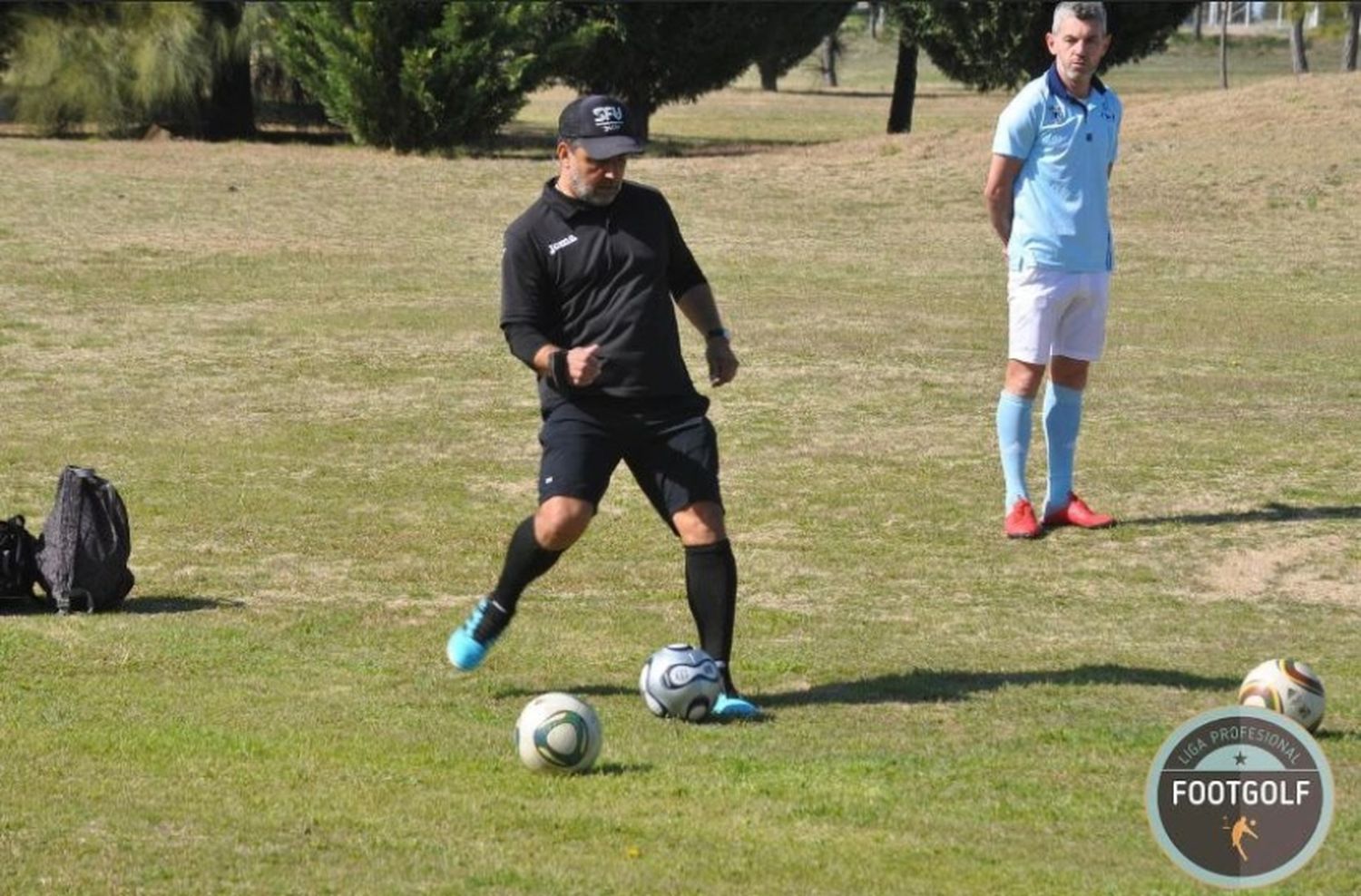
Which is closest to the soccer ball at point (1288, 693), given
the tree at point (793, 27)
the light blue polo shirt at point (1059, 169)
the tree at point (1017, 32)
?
the light blue polo shirt at point (1059, 169)

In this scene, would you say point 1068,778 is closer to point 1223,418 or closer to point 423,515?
point 423,515

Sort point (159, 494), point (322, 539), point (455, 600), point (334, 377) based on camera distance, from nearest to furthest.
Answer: point (455, 600) → point (322, 539) → point (159, 494) → point (334, 377)

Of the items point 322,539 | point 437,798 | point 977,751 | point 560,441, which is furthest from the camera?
point 322,539

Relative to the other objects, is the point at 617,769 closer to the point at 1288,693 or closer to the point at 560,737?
the point at 560,737

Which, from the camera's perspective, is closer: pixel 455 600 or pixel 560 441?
pixel 560 441

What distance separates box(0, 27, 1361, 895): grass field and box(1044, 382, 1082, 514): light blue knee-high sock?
0.39 meters

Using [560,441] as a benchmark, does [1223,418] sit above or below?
below

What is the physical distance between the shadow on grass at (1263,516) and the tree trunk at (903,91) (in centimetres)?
3654

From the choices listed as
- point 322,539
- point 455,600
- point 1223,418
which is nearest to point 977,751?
point 455,600

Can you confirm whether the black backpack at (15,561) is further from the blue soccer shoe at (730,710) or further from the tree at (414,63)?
the tree at (414,63)

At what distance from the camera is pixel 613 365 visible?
8016mm

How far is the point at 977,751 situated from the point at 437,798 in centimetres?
184

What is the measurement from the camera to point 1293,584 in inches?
415

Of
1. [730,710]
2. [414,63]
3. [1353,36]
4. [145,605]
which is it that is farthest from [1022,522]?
[1353,36]
